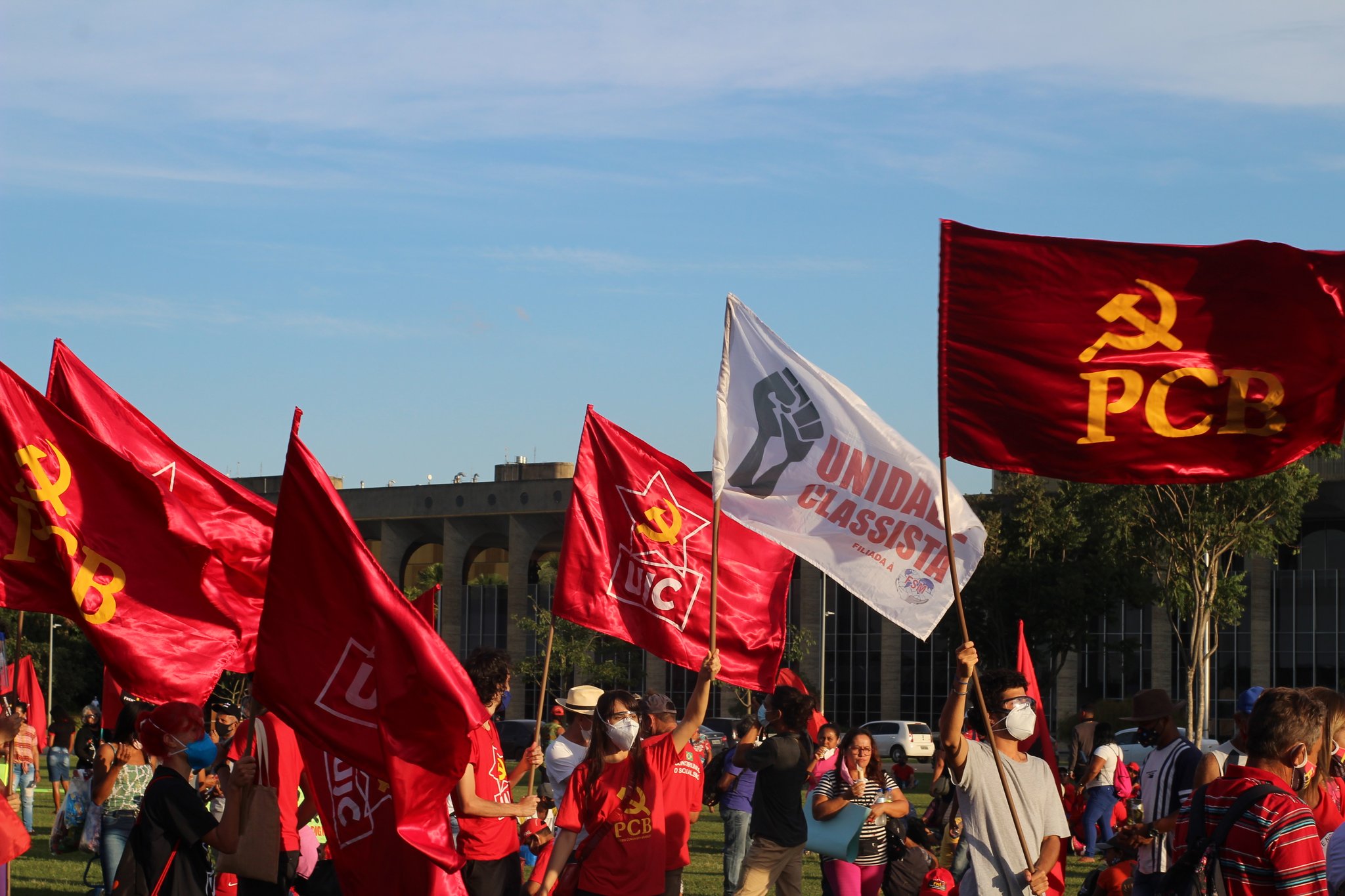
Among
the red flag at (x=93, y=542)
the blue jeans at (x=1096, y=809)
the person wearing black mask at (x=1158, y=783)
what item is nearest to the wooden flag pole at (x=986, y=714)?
the person wearing black mask at (x=1158, y=783)

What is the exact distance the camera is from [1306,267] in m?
7.90

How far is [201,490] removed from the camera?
1059cm

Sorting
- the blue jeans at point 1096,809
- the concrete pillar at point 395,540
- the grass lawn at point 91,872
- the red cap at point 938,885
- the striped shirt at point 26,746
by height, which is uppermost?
the concrete pillar at point 395,540

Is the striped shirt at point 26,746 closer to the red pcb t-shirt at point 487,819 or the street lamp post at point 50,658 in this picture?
the street lamp post at point 50,658

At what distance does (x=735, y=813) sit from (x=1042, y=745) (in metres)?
2.49

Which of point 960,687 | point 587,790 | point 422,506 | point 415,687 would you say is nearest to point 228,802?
point 415,687

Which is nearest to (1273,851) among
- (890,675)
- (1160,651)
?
(1160,651)

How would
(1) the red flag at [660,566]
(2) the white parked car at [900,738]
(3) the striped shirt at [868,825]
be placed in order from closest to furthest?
(3) the striped shirt at [868,825] < (1) the red flag at [660,566] < (2) the white parked car at [900,738]

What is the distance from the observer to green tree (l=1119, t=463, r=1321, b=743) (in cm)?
3506

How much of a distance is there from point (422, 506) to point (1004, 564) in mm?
41250

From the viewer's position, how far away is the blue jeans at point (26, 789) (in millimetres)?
20375

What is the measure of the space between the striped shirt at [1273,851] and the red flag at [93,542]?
5.76m

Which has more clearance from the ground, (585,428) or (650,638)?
(585,428)

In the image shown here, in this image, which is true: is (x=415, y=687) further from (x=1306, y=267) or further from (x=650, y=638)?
(x=650, y=638)
